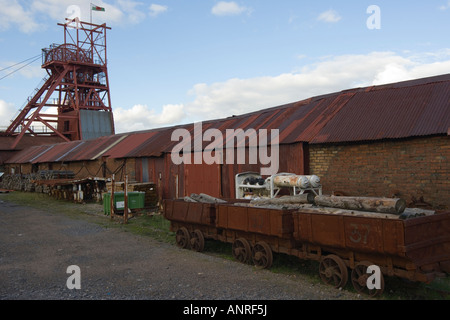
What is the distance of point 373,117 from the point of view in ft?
36.4

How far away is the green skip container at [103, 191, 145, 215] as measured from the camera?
620 inches

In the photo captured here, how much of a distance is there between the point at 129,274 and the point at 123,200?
869cm

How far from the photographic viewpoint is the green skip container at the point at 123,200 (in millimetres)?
15758

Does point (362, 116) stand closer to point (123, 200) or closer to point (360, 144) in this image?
point (360, 144)

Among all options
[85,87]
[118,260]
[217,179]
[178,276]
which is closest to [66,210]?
[217,179]

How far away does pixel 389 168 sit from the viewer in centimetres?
1020

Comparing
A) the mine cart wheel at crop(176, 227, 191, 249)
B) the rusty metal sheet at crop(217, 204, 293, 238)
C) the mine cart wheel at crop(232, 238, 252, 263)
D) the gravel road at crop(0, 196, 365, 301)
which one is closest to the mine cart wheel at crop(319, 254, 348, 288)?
the gravel road at crop(0, 196, 365, 301)

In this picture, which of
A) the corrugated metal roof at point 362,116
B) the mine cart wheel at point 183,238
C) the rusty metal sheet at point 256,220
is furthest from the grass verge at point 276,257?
the corrugated metal roof at point 362,116

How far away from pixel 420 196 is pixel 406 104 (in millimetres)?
2963

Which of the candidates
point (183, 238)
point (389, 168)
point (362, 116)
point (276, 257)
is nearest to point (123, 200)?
point (183, 238)

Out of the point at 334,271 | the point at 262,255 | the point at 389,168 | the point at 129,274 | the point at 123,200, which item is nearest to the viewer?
the point at 334,271

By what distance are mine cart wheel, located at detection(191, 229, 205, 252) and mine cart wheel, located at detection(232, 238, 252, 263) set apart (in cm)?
121

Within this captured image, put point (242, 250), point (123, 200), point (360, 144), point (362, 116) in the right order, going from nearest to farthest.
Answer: point (242, 250) < point (360, 144) < point (362, 116) < point (123, 200)

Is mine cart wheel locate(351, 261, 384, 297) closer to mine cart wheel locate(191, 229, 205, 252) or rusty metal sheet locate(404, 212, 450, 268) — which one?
rusty metal sheet locate(404, 212, 450, 268)
